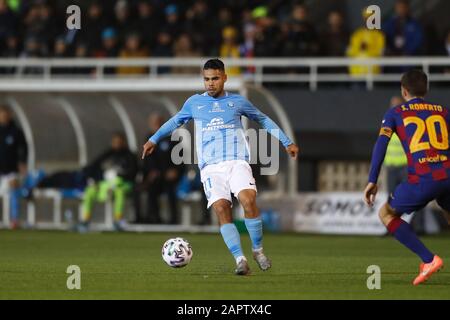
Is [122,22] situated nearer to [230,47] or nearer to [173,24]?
[173,24]

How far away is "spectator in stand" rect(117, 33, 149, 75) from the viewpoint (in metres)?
23.5

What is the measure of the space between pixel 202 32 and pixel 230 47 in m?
1.05

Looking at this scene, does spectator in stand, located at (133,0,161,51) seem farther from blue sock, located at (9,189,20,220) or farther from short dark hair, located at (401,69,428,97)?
short dark hair, located at (401,69,428,97)

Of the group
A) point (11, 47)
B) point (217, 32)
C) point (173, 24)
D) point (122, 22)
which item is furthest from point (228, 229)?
point (11, 47)

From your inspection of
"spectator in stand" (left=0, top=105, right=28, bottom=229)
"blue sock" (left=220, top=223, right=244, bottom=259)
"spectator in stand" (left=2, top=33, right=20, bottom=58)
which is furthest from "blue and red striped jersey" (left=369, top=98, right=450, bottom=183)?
"spectator in stand" (left=2, top=33, right=20, bottom=58)

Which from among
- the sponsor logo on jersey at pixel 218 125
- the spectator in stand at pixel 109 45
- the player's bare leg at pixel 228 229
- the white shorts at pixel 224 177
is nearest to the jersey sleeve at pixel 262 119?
the sponsor logo on jersey at pixel 218 125

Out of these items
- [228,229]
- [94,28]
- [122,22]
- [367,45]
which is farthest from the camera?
[122,22]

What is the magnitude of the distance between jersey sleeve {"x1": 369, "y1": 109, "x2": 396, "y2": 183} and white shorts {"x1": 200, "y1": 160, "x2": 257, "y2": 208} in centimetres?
160

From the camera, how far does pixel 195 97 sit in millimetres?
11805

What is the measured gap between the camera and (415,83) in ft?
34.0

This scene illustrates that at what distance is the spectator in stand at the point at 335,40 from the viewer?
892 inches

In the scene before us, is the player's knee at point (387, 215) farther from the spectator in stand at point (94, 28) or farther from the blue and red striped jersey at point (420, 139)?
the spectator in stand at point (94, 28)

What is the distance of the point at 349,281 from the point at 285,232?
35.2 feet
